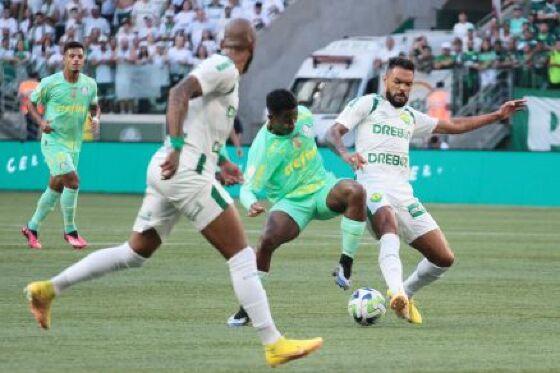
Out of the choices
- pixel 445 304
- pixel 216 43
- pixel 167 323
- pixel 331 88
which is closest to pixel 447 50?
pixel 331 88

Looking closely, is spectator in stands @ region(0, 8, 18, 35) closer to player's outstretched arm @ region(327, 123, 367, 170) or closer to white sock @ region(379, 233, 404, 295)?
player's outstretched arm @ region(327, 123, 367, 170)

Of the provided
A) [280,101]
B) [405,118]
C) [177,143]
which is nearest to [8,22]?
[405,118]

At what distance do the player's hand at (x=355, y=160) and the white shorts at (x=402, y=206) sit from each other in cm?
38

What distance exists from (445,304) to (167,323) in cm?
282

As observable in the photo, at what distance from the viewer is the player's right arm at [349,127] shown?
39.0 feet

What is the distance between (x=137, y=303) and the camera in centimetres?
1259

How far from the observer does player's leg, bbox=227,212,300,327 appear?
39.3ft

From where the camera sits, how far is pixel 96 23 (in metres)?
38.7

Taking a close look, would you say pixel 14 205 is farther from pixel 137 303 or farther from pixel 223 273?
pixel 137 303

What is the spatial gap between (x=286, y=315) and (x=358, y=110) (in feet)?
5.90

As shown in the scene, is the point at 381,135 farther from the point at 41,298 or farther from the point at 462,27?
the point at 462,27

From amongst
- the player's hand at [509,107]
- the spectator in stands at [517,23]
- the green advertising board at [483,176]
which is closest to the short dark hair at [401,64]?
the player's hand at [509,107]

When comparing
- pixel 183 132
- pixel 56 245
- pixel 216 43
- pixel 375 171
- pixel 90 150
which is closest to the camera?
pixel 183 132

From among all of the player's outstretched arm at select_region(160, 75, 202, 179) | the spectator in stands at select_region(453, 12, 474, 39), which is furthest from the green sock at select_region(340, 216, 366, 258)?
the spectator in stands at select_region(453, 12, 474, 39)
